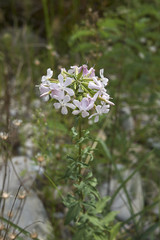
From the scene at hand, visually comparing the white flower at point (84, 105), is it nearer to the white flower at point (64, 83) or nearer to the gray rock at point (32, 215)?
the white flower at point (64, 83)

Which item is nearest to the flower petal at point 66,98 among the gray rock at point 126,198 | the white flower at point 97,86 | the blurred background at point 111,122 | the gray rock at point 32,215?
the white flower at point 97,86

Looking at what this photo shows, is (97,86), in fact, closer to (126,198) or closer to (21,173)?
(21,173)

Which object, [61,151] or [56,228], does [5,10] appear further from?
[56,228]

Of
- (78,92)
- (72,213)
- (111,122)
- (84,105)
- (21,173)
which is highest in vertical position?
(111,122)

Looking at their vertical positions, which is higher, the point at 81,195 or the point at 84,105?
the point at 84,105

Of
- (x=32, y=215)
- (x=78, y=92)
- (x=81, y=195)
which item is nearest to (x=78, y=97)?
(x=78, y=92)

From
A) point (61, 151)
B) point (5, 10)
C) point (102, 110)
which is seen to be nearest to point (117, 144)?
point (61, 151)

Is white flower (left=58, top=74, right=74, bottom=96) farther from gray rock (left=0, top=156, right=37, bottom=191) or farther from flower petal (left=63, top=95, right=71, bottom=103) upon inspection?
gray rock (left=0, top=156, right=37, bottom=191)
